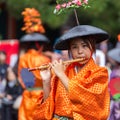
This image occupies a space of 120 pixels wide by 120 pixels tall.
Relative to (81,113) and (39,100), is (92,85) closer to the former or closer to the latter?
(81,113)

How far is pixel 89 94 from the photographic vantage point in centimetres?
550

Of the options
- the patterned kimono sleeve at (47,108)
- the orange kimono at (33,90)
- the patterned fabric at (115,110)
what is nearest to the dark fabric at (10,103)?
the orange kimono at (33,90)

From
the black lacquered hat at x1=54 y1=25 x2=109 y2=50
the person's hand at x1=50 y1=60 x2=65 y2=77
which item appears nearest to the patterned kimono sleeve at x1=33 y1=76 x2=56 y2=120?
the person's hand at x1=50 y1=60 x2=65 y2=77

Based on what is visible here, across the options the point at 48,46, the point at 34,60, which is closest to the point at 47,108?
the point at 34,60

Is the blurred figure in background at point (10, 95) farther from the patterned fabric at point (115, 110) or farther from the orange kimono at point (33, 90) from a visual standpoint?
the patterned fabric at point (115, 110)

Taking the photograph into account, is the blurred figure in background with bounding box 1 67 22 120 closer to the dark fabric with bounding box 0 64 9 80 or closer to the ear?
the dark fabric with bounding box 0 64 9 80

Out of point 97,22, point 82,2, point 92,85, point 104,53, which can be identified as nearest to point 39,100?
point 92,85

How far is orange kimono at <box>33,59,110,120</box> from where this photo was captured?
550 cm

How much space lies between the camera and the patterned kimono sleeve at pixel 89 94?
549 cm

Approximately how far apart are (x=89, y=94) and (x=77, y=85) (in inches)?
5.4

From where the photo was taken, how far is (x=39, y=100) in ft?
19.5

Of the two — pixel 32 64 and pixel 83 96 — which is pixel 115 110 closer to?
pixel 32 64

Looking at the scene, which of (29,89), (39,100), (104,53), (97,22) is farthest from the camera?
(97,22)

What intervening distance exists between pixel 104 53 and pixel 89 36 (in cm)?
571
